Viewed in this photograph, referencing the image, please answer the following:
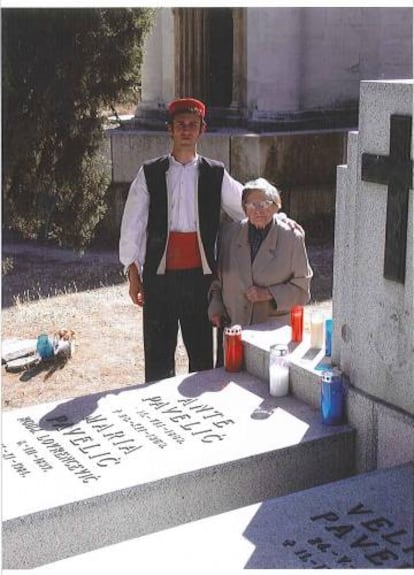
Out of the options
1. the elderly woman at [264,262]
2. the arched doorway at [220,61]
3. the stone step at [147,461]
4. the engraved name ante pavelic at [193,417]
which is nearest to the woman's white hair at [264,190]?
the elderly woman at [264,262]

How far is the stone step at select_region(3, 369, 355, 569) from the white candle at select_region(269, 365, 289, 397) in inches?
1.8

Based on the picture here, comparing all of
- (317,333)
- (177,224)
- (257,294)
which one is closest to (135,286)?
(177,224)

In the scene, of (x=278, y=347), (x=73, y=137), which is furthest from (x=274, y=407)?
Result: (x=73, y=137)

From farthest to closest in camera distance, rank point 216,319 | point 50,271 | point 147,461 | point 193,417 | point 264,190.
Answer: point 50,271 → point 216,319 → point 264,190 → point 193,417 → point 147,461

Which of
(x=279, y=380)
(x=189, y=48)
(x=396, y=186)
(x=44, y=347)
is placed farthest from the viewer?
(x=189, y=48)

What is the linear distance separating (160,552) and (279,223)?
7.67 ft

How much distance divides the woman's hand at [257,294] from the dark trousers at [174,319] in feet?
1.08

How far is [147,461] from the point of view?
A: 13.5 feet

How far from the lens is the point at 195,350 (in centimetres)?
562

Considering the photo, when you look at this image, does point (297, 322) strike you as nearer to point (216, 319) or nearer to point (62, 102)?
point (216, 319)

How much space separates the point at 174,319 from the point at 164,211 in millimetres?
635

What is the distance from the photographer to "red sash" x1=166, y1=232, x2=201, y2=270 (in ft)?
17.8

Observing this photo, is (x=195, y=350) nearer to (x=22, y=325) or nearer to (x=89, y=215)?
(x=22, y=325)

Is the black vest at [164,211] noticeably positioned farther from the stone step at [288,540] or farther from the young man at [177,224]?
the stone step at [288,540]
